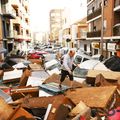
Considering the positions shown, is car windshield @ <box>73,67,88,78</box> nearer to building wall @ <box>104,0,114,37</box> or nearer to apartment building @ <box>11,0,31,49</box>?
building wall @ <box>104,0,114,37</box>

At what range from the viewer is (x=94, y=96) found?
711 cm

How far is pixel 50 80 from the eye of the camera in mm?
10320

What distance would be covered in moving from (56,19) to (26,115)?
14118 centimetres

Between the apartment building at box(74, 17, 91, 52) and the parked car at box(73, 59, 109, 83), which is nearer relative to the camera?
the parked car at box(73, 59, 109, 83)

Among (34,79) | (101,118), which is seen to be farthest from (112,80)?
(101,118)

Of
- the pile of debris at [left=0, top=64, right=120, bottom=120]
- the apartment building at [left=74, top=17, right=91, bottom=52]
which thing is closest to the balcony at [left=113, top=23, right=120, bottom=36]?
the pile of debris at [left=0, top=64, right=120, bottom=120]

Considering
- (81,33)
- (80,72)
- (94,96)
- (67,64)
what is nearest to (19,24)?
(81,33)

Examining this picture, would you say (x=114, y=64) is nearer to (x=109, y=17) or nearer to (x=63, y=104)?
(x=63, y=104)

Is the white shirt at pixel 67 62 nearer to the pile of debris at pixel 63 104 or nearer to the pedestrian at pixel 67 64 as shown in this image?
the pedestrian at pixel 67 64

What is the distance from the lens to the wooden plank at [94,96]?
6695 mm

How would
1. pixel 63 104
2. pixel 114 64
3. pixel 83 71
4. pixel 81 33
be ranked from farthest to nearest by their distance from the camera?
pixel 81 33 < pixel 114 64 < pixel 83 71 < pixel 63 104

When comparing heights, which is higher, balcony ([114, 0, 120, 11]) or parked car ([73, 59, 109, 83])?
balcony ([114, 0, 120, 11])

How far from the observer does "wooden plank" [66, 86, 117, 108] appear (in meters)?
6.69

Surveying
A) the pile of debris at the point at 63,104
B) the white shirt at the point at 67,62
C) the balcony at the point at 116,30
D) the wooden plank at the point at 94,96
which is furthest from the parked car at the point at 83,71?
the balcony at the point at 116,30
